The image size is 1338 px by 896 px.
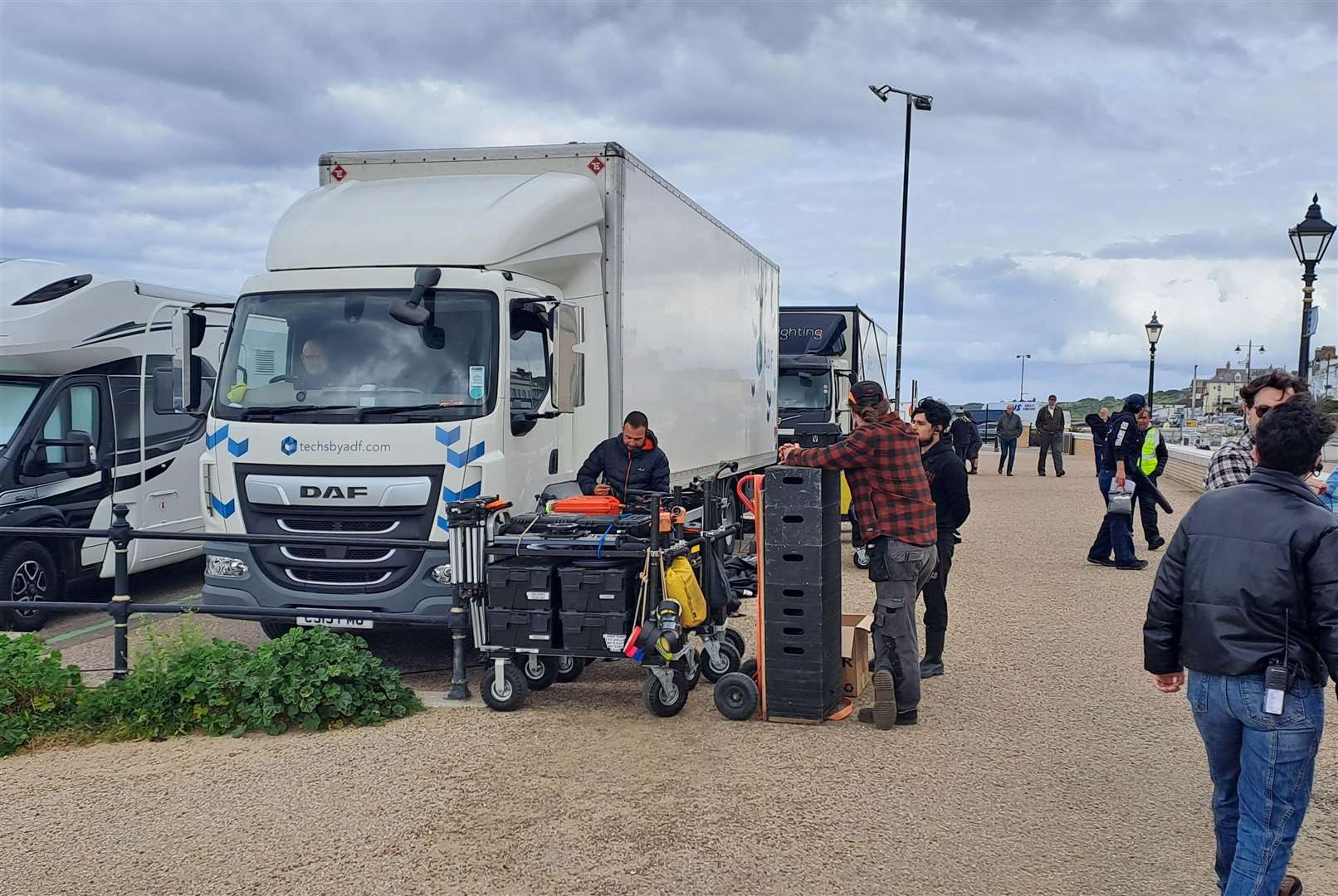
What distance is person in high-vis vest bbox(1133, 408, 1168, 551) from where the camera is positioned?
1355cm

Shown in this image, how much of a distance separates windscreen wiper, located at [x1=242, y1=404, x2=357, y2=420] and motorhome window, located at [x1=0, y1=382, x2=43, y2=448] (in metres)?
3.42

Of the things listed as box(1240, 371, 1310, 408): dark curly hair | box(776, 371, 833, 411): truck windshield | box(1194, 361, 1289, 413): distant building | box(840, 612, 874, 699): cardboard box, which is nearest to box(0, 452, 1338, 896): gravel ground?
box(840, 612, 874, 699): cardboard box

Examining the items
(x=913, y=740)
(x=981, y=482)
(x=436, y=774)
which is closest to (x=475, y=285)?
(x=436, y=774)

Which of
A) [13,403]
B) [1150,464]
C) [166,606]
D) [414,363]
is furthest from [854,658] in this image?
[1150,464]

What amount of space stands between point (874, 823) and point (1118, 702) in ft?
9.43

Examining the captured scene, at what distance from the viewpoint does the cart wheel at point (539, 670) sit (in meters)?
7.55

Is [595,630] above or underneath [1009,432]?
underneath

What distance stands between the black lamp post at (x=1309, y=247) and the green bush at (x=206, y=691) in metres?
11.1

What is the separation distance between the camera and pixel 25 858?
4922 millimetres

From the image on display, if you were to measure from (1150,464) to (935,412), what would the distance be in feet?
22.8

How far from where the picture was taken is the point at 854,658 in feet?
24.2

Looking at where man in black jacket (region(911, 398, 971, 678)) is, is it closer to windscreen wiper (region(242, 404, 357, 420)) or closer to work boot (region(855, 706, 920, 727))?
work boot (region(855, 706, 920, 727))

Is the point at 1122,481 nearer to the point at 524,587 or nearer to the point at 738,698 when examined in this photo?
the point at 738,698

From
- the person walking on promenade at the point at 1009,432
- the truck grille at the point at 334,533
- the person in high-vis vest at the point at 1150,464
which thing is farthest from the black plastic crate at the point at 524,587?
the person walking on promenade at the point at 1009,432
